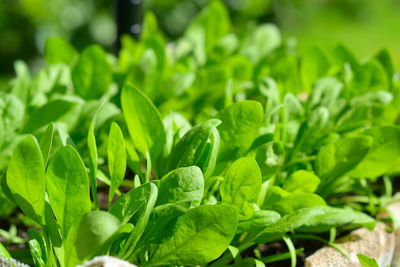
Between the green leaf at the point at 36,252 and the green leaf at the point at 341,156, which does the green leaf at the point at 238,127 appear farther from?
the green leaf at the point at 36,252

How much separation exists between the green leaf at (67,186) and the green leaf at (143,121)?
0.18 m

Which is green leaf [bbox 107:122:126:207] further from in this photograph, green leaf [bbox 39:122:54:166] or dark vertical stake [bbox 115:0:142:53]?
dark vertical stake [bbox 115:0:142:53]

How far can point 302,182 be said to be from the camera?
0.85 meters

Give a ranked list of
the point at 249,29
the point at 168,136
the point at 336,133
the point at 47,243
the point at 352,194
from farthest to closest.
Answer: the point at 249,29, the point at 352,194, the point at 336,133, the point at 168,136, the point at 47,243

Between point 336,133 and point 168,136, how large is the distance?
336 millimetres

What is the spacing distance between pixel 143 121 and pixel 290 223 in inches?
11.1

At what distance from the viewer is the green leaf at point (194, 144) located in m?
0.74

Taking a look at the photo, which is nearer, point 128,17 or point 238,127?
point 238,127

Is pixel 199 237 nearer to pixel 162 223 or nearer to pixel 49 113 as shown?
pixel 162 223

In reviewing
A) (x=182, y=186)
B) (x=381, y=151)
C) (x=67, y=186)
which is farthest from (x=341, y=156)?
(x=67, y=186)

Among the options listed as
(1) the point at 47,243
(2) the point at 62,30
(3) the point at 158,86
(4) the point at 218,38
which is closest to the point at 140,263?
(1) the point at 47,243

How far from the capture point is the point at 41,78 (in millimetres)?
1092

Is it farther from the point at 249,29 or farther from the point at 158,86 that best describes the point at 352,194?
the point at 249,29

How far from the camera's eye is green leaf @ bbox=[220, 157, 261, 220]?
0.71 metres
